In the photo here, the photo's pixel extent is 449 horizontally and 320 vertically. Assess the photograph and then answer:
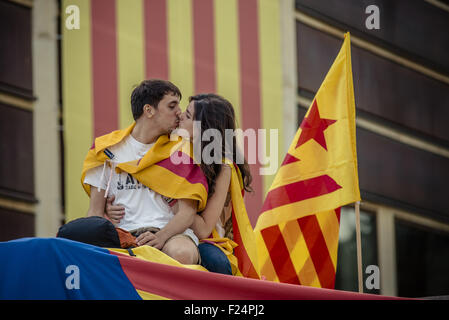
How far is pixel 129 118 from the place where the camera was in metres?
7.09

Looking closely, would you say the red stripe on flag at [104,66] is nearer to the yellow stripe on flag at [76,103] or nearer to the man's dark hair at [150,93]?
the yellow stripe on flag at [76,103]

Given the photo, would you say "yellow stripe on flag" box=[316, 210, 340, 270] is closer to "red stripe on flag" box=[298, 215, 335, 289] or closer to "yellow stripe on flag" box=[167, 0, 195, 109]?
"red stripe on flag" box=[298, 215, 335, 289]

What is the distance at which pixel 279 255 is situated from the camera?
5062mm

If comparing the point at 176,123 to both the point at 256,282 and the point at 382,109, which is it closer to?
the point at 256,282

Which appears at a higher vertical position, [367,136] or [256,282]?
[367,136]

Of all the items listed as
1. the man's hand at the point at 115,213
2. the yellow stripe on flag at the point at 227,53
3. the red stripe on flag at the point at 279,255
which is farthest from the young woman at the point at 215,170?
the yellow stripe on flag at the point at 227,53

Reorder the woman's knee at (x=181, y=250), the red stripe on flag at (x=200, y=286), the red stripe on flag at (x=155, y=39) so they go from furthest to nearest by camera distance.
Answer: the red stripe on flag at (x=155, y=39) < the woman's knee at (x=181, y=250) < the red stripe on flag at (x=200, y=286)

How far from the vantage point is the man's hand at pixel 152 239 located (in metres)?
3.93

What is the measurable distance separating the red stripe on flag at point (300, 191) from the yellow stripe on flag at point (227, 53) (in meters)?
2.32

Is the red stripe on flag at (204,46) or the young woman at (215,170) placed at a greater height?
the red stripe on flag at (204,46)

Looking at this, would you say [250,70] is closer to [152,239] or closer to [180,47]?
[180,47]

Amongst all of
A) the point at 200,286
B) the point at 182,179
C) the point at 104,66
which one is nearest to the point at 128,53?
the point at 104,66

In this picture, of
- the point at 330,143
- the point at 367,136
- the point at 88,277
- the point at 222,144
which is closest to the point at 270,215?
the point at 330,143
